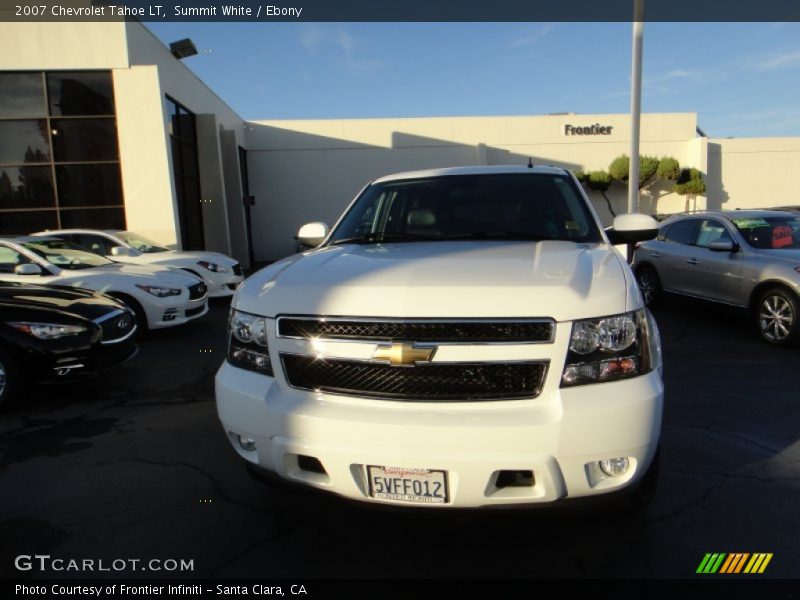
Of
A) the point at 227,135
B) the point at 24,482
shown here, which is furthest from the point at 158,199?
the point at 24,482

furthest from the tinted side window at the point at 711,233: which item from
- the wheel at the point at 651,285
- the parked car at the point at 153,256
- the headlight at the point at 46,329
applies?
the parked car at the point at 153,256

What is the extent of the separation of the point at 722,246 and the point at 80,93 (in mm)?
14521

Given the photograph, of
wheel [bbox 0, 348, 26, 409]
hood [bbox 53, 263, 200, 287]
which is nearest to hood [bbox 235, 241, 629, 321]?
wheel [bbox 0, 348, 26, 409]

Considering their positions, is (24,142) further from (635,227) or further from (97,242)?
(635,227)

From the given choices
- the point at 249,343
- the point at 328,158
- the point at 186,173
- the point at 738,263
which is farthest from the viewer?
the point at 328,158

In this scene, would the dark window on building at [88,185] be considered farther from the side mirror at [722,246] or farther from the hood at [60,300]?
the side mirror at [722,246]

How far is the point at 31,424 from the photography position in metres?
4.44

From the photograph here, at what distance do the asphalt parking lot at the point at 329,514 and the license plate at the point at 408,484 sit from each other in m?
0.11

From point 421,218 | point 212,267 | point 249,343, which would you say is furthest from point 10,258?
point 249,343

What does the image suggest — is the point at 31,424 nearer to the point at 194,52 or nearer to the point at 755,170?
the point at 194,52

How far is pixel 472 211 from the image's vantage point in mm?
3650

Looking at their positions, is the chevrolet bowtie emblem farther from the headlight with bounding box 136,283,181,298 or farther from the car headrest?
the headlight with bounding box 136,283,181,298

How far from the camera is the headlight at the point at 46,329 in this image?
4.76 metres

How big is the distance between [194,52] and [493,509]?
702 inches
